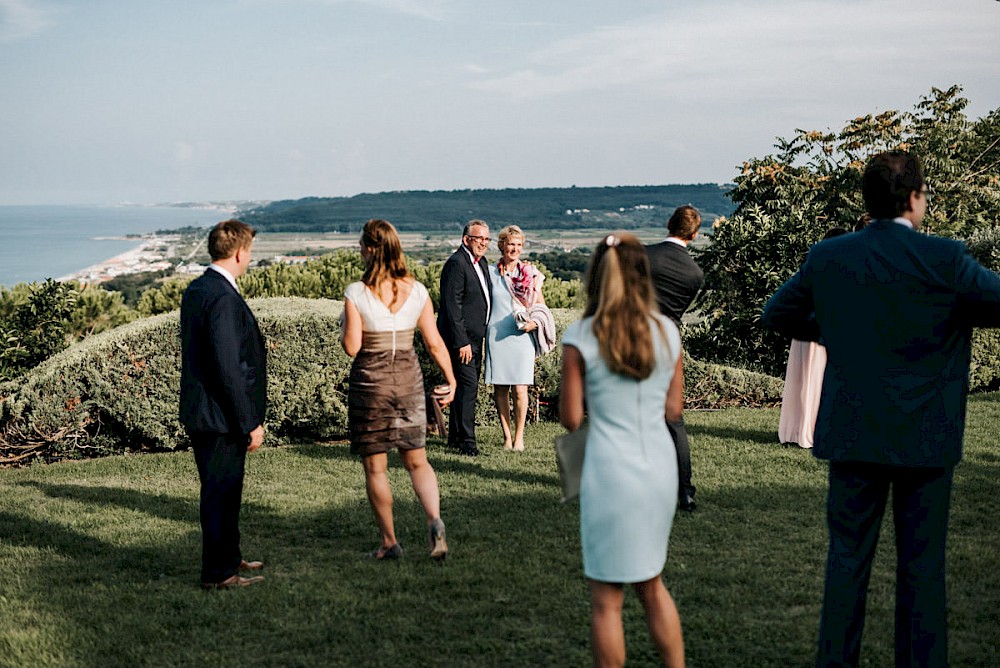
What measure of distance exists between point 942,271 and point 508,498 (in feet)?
14.7

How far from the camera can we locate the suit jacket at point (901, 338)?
3.40 meters

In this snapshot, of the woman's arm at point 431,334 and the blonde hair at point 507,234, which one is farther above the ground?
the blonde hair at point 507,234

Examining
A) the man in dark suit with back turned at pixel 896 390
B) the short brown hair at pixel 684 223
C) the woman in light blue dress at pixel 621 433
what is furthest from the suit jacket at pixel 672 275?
the woman in light blue dress at pixel 621 433

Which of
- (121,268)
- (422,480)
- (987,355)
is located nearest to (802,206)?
(987,355)

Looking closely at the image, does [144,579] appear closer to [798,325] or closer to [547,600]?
[547,600]

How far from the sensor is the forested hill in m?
51.5

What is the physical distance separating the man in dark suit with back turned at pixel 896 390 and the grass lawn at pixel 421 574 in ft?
2.54

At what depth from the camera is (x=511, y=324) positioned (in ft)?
29.7

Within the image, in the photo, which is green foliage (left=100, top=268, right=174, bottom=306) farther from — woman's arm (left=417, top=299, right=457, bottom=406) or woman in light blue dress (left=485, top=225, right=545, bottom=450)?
woman's arm (left=417, top=299, right=457, bottom=406)

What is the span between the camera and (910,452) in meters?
3.45

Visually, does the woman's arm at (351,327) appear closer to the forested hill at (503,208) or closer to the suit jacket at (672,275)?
the suit jacket at (672,275)

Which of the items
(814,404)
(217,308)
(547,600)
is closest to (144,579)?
(217,308)

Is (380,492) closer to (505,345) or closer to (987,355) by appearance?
(505,345)

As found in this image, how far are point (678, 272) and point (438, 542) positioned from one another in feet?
7.79
